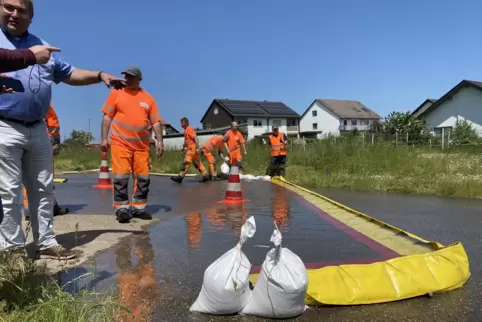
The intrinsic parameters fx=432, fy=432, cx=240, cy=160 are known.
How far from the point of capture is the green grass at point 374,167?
10500 millimetres

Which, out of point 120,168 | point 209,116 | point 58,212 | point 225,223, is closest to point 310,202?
point 225,223

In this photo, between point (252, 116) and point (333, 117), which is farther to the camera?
point (333, 117)

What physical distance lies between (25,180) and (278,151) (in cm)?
1032

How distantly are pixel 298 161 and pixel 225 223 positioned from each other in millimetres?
10600

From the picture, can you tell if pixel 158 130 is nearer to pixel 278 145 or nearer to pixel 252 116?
pixel 278 145

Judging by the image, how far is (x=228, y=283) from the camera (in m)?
2.70

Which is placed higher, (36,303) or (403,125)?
(403,125)

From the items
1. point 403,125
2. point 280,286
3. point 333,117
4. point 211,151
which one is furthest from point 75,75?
point 333,117

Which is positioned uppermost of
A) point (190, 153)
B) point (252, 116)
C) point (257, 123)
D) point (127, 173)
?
point (252, 116)

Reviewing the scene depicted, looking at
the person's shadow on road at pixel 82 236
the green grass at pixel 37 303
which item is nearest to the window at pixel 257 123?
the person's shadow on road at pixel 82 236

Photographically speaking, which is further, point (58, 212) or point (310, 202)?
point (310, 202)

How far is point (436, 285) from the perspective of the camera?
3.19m

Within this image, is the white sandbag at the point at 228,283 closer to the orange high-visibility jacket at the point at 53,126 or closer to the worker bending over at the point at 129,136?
the worker bending over at the point at 129,136

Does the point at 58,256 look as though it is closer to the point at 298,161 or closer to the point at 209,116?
the point at 298,161
